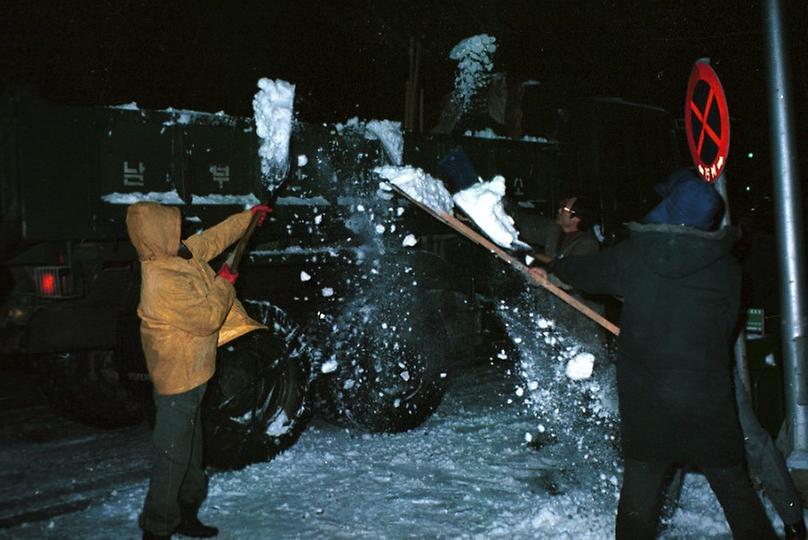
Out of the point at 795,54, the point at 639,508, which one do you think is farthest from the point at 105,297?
the point at 795,54

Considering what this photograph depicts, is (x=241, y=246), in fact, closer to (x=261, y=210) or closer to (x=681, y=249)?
(x=261, y=210)

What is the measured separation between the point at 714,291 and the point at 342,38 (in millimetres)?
15102

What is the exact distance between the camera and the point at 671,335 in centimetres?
314

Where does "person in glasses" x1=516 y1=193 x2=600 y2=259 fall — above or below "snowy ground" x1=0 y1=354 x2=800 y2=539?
above

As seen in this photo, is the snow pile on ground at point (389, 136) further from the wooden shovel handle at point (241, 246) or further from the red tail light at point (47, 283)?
the red tail light at point (47, 283)

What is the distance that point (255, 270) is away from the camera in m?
5.22

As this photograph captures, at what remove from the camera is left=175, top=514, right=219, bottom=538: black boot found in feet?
13.2

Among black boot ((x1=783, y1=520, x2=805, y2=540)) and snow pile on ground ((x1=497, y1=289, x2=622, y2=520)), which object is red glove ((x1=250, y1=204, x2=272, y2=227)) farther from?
black boot ((x1=783, y1=520, x2=805, y2=540))

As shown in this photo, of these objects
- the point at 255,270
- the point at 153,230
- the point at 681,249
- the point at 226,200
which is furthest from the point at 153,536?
the point at 681,249

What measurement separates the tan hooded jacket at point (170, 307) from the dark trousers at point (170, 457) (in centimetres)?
8

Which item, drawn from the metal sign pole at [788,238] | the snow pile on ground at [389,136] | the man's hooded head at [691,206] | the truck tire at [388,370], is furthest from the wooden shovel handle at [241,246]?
the metal sign pole at [788,238]

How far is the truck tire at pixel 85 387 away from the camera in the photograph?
5.61 meters

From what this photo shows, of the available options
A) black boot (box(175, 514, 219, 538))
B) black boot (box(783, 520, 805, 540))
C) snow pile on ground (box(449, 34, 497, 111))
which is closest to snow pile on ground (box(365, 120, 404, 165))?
snow pile on ground (box(449, 34, 497, 111))

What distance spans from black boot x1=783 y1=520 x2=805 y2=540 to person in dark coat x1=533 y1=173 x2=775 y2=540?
0.72 meters
